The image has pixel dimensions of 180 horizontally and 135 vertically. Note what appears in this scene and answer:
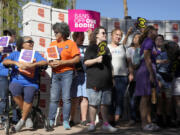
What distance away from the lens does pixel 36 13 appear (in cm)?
603

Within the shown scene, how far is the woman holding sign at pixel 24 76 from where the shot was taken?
4875mm

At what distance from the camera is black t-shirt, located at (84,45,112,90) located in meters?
4.61

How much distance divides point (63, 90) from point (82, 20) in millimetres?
1735

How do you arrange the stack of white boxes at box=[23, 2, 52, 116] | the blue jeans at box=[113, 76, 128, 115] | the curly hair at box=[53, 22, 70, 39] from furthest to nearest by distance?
the stack of white boxes at box=[23, 2, 52, 116] < the blue jeans at box=[113, 76, 128, 115] < the curly hair at box=[53, 22, 70, 39]

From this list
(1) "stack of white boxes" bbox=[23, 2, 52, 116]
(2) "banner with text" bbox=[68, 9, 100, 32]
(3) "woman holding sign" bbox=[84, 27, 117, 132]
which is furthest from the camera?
(2) "banner with text" bbox=[68, 9, 100, 32]

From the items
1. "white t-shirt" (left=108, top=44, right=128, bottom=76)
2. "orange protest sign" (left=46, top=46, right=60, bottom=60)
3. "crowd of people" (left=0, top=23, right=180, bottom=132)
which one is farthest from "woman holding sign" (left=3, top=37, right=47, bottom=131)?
"white t-shirt" (left=108, top=44, right=128, bottom=76)

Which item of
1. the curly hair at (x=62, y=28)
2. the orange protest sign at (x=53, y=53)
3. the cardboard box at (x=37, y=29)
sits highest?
the cardboard box at (x=37, y=29)

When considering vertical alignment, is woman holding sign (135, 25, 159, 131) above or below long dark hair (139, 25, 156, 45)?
below

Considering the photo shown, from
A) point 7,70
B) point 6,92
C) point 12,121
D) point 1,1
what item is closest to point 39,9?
point 7,70

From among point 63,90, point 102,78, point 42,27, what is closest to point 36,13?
point 42,27

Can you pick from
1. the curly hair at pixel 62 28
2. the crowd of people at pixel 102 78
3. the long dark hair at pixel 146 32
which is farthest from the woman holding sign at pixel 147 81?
the curly hair at pixel 62 28

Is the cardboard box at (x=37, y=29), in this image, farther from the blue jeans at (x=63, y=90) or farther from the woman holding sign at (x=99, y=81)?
the woman holding sign at (x=99, y=81)

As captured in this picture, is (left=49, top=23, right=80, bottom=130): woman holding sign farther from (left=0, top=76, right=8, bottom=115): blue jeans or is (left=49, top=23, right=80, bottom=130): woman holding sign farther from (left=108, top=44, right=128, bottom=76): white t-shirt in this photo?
(left=0, top=76, right=8, bottom=115): blue jeans

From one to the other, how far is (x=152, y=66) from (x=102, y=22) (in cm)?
242
